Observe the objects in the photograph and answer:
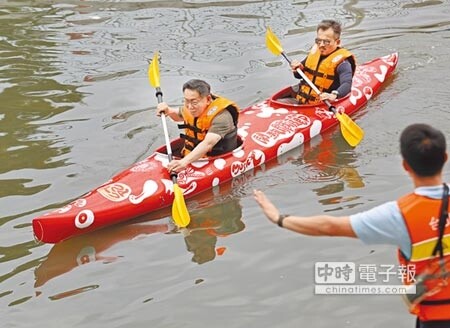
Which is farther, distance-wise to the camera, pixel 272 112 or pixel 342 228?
pixel 272 112

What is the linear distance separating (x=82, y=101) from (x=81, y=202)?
10.6 ft

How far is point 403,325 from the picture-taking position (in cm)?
434

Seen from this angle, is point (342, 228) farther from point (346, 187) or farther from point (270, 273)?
point (346, 187)

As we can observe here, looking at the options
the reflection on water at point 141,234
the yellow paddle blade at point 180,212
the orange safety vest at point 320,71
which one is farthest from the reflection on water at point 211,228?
the orange safety vest at point 320,71

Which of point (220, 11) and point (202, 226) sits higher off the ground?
point (220, 11)

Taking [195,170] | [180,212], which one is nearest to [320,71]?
[195,170]

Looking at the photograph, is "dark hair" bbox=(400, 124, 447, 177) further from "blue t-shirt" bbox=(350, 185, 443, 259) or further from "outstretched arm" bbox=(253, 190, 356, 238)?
"outstretched arm" bbox=(253, 190, 356, 238)

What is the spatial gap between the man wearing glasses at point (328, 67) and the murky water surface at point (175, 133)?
0.48m

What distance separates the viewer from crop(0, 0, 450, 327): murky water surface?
4.76 meters

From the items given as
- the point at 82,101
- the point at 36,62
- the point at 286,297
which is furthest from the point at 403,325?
the point at 36,62

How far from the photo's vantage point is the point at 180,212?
5.70 metres

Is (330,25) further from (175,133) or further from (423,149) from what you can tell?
(423,149)

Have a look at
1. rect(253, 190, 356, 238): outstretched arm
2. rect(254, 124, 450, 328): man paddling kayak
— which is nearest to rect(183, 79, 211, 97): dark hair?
rect(253, 190, 356, 238): outstretched arm

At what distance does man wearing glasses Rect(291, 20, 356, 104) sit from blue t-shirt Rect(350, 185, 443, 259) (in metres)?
4.49
